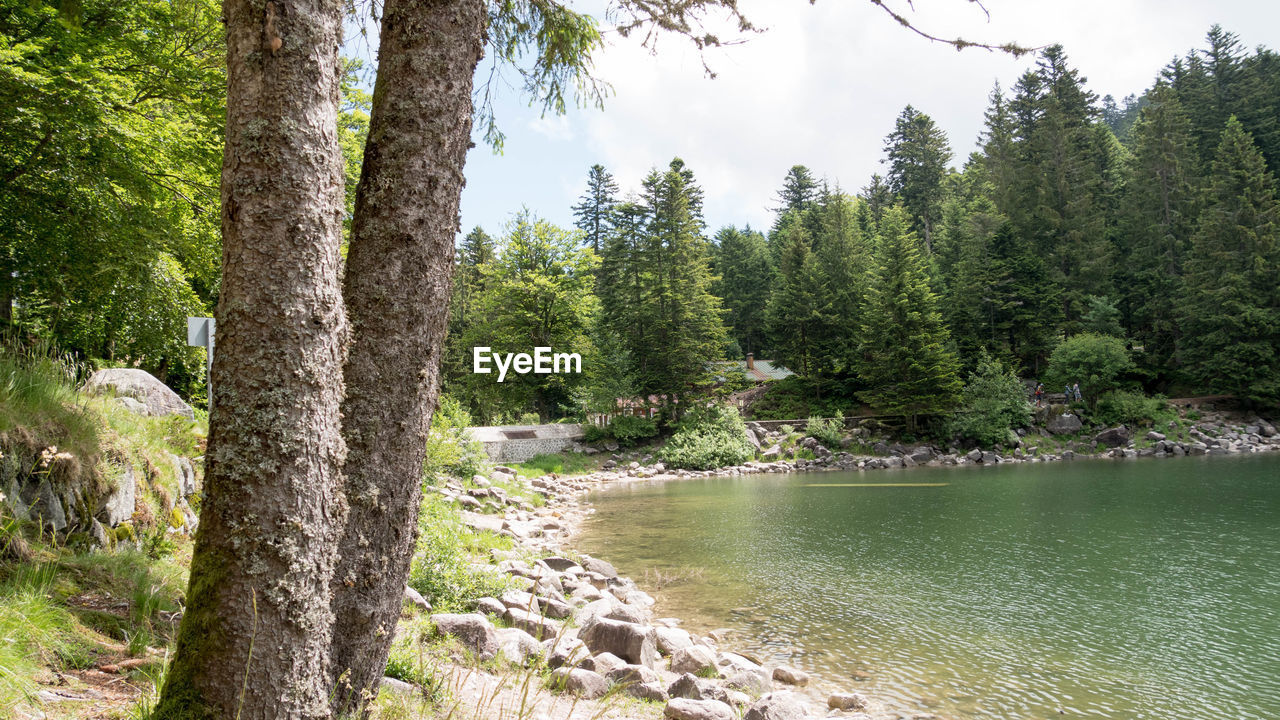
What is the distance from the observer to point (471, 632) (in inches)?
173

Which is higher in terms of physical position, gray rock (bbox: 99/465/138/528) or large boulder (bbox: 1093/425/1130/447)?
gray rock (bbox: 99/465/138/528)

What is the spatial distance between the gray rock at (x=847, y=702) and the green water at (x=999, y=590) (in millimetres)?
314

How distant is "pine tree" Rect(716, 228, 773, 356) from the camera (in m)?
50.3

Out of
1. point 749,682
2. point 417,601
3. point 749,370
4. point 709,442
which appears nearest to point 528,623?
point 417,601

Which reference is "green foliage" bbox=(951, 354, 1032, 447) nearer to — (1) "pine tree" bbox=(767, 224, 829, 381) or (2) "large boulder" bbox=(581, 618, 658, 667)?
(1) "pine tree" bbox=(767, 224, 829, 381)

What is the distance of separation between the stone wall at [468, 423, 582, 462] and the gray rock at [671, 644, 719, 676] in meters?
19.0

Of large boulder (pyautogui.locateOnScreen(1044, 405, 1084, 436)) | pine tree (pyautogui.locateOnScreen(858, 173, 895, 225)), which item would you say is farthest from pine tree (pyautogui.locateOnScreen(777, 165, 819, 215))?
large boulder (pyautogui.locateOnScreen(1044, 405, 1084, 436))

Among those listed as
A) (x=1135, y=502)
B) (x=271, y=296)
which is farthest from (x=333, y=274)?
(x=1135, y=502)

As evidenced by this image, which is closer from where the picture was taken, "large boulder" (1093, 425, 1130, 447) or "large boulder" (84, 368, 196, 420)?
"large boulder" (84, 368, 196, 420)

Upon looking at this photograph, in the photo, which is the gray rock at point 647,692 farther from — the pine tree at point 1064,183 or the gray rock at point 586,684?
the pine tree at point 1064,183

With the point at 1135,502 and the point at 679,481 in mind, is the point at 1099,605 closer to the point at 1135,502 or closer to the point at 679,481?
the point at 1135,502

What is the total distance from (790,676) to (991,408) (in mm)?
26403

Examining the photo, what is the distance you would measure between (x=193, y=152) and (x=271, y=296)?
6.26 metres

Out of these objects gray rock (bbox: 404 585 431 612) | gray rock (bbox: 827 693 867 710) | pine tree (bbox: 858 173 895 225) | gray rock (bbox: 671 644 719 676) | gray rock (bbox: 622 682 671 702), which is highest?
pine tree (bbox: 858 173 895 225)
